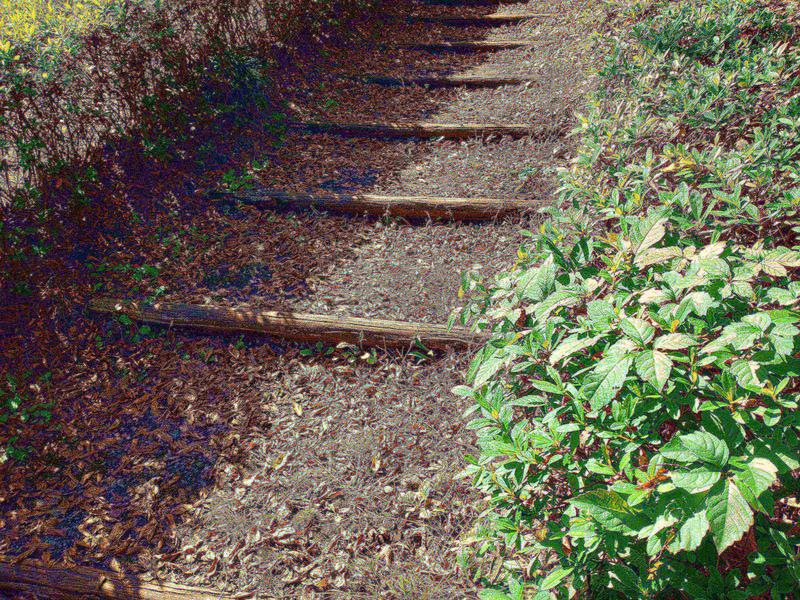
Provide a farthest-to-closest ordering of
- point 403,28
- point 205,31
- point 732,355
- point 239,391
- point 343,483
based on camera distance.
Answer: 1. point 403,28
2. point 205,31
3. point 239,391
4. point 343,483
5. point 732,355

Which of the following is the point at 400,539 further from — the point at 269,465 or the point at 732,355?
the point at 732,355

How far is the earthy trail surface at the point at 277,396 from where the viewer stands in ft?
9.25

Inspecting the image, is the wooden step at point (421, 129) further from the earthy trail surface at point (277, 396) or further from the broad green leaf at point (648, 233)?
the broad green leaf at point (648, 233)

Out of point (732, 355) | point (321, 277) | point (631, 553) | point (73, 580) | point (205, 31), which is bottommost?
point (73, 580)

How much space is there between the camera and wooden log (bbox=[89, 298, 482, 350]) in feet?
12.1

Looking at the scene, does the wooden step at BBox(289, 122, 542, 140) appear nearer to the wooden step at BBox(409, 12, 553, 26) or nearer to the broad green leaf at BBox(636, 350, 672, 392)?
the wooden step at BBox(409, 12, 553, 26)

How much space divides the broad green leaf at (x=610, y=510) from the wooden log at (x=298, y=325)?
2030 mm

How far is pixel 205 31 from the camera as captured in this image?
→ 5551 mm

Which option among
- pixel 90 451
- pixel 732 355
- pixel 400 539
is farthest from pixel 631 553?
pixel 90 451

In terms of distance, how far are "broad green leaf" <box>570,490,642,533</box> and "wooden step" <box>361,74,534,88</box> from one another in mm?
6456

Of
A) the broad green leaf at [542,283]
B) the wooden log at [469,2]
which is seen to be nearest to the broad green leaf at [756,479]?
the broad green leaf at [542,283]

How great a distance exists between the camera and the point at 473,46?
8148 millimetres

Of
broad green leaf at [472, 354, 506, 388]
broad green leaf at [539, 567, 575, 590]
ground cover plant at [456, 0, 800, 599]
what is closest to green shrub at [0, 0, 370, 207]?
ground cover plant at [456, 0, 800, 599]

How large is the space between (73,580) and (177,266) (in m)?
2.47
